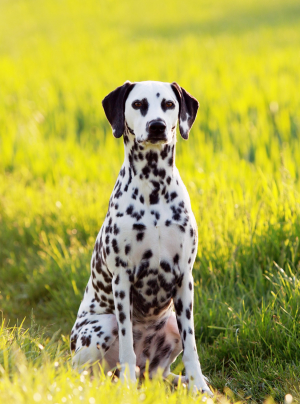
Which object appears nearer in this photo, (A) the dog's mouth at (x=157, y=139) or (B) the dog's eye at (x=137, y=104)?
(A) the dog's mouth at (x=157, y=139)

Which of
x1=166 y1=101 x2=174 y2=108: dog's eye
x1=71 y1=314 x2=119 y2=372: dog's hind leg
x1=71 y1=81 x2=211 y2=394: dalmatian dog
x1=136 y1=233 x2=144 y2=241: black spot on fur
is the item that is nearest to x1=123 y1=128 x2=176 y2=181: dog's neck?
x1=71 y1=81 x2=211 y2=394: dalmatian dog

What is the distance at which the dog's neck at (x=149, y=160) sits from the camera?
310 cm

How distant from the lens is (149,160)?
3121mm

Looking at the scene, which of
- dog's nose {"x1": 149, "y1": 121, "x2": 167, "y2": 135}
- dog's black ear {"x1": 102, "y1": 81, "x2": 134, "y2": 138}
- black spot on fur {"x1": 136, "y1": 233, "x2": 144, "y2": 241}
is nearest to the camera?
dog's nose {"x1": 149, "y1": 121, "x2": 167, "y2": 135}

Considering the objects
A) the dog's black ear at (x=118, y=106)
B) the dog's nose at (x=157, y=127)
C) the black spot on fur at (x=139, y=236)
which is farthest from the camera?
the dog's black ear at (x=118, y=106)

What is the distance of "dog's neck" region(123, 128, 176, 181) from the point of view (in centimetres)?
310

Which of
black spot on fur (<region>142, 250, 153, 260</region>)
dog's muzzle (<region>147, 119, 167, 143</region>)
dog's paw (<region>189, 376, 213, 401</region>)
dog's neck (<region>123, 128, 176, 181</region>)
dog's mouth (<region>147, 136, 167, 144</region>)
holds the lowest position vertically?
dog's paw (<region>189, 376, 213, 401</region>)

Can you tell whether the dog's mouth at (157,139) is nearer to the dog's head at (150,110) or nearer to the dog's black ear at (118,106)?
the dog's head at (150,110)

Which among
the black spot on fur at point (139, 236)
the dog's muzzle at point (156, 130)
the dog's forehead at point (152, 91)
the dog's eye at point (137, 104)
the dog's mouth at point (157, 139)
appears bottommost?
the black spot on fur at point (139, 236)

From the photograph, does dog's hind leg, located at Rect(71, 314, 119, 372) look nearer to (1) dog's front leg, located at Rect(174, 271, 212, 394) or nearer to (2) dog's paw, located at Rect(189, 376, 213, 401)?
(1) dog's front leg, located at Rect(174, 271, 212, 394)

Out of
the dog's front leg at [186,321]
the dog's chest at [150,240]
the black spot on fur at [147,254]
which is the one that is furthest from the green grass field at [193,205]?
the black spot on fur at [147,254]

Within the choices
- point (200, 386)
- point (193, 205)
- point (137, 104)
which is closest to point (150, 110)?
point (137, 104)

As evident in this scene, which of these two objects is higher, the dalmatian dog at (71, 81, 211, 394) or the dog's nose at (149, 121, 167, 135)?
the dog's nose at (149, 121, 167, 135)

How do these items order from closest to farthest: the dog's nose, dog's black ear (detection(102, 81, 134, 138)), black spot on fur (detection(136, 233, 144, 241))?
1. the dog's nose
2. black spot on fur (detection(136, 233, 144, 241))
3. dog's black ear (detection(102, 81, 134, 138))
